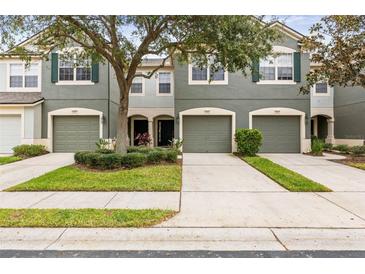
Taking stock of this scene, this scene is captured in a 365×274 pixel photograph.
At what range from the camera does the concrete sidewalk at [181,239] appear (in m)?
3.97

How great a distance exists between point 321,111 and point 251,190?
51.9ft

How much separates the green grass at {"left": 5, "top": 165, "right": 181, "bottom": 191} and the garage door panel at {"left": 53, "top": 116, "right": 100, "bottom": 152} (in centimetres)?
643

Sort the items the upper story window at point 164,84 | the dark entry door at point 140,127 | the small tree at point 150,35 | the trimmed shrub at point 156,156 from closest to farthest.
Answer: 1. the small tree at point 150,35
2. the trimmed shrub at point 156,156
3. the upper story window at point 164,84
4. the dark entry door at point 140,127

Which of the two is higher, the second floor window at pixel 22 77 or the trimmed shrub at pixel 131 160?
the second floor window at pixel 22 77

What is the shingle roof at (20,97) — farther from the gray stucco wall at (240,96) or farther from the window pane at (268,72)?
the window pane at (268,72)

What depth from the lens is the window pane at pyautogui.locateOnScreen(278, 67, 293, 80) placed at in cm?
1611

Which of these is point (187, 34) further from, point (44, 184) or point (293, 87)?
point (293, 87)

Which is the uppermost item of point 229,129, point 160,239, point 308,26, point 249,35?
point 308,26

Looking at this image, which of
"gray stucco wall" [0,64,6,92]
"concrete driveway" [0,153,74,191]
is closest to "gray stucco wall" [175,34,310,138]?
"concrete driveway" [0,153,74,191]

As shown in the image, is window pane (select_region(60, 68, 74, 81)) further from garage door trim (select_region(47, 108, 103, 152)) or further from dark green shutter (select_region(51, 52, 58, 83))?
garage door trim (select_region(47, 108, 103, 152))

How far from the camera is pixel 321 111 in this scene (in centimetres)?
2041

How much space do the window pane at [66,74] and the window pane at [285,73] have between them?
12.2 m

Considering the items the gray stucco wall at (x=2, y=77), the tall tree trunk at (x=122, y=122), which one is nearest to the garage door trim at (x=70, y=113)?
the gray stucco wall at (x=2, y=77)

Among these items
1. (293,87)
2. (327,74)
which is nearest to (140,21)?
(327,74)
